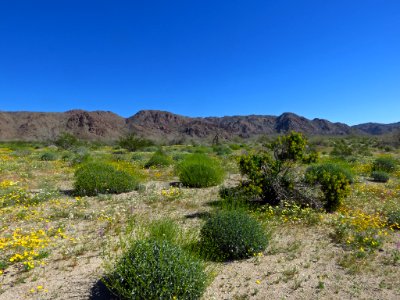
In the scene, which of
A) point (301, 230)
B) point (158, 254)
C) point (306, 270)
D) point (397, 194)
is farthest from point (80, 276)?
point (397, 194)

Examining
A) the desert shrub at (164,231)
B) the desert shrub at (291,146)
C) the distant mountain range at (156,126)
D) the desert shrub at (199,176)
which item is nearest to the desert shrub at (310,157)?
the desert shrub at (291,146)

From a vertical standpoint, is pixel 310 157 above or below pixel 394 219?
above

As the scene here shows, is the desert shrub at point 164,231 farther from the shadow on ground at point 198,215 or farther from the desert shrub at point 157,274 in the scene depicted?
the shadow on ground at point 198,215

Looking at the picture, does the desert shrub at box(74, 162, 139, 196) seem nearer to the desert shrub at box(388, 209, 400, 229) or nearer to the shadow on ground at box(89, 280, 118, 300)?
the shadow on ground at box(89, 280, 118, 300)

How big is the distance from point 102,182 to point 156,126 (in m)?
138

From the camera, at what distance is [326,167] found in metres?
12.3

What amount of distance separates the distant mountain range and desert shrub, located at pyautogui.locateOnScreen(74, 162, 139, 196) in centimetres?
9055

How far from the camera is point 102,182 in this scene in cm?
1023

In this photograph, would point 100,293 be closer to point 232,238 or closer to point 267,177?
point 232,238

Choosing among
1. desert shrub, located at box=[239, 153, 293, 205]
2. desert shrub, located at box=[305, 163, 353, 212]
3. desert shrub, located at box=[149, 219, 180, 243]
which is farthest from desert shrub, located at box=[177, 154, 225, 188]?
desert shrub, located at box=[149, 219, 180, 243]

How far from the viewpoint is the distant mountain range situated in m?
112

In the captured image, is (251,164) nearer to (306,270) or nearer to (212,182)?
(212,182)

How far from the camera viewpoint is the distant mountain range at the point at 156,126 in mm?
111625

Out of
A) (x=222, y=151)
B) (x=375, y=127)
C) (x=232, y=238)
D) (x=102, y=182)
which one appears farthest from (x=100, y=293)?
(x=375, y=127)
